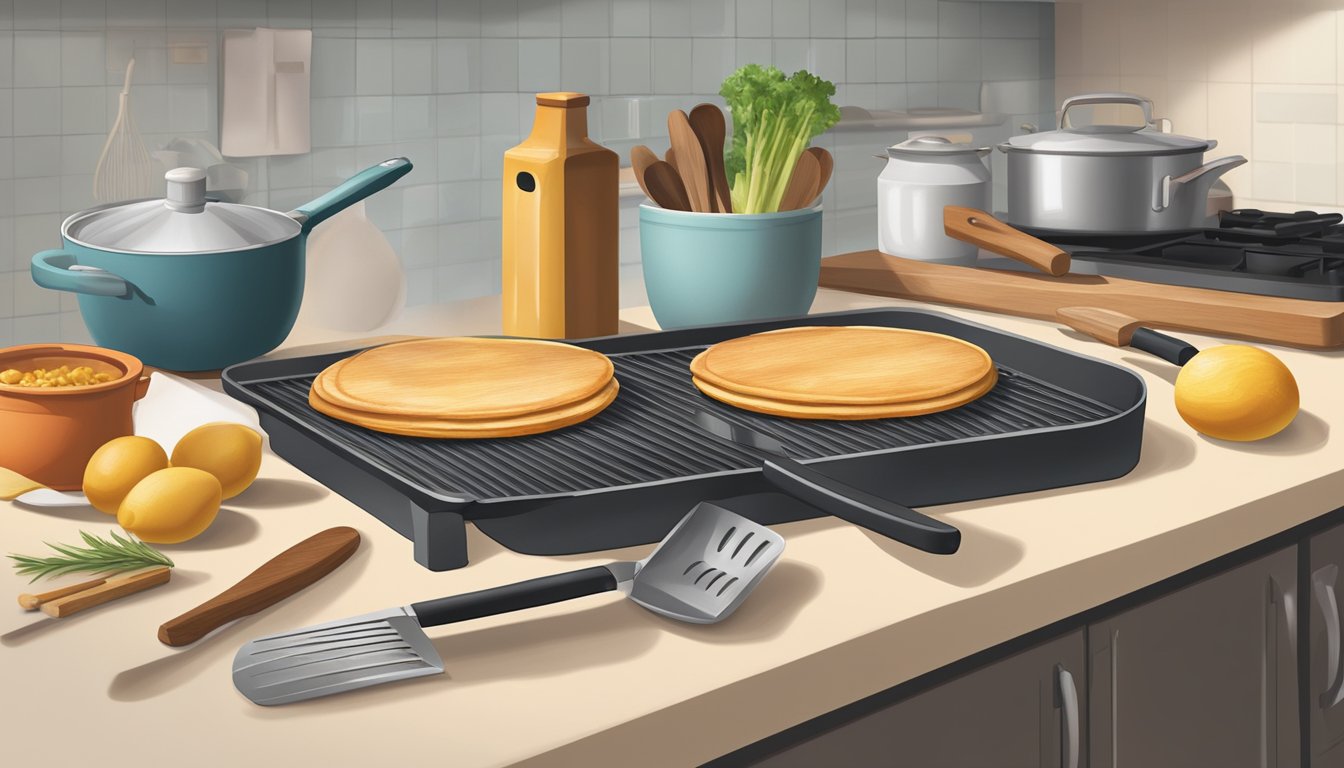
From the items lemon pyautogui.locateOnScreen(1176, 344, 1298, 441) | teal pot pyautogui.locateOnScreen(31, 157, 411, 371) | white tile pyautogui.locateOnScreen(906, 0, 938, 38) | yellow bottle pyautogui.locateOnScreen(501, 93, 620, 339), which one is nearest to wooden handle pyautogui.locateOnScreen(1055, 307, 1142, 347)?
lemon pyautogui.locateOnScreen(1176, 344, 1298, 441)

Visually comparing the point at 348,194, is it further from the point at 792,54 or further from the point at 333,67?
the point at 792,54

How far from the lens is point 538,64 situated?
1919mm

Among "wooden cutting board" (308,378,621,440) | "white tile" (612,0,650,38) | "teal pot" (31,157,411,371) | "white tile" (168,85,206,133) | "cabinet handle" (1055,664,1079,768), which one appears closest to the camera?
"cabinet handle" (1055,664,1079,768)

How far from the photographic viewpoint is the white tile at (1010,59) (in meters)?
2.67

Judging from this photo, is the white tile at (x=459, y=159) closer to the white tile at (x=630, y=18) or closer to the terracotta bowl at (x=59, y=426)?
the white tile at (x=630, y=18)

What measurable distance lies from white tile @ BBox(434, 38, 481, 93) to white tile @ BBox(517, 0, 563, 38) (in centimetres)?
8

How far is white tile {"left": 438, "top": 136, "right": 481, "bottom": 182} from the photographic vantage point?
185 cm

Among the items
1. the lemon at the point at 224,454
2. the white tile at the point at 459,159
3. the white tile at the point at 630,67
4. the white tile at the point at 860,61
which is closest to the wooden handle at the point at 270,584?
the lemon at the point at 224,454

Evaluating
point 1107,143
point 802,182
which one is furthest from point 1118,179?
point 802,182

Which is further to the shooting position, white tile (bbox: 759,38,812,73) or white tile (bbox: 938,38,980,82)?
white tile (bbox: 938,38,980,82)

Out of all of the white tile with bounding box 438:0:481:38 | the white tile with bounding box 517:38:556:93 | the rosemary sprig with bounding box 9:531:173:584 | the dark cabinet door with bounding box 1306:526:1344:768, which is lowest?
the dark cabinet door with bounding box 1306:526:1344:768

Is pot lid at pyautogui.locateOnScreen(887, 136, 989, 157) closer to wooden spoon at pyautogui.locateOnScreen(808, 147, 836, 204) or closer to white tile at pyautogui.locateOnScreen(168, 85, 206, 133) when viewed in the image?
wooden spoon at pyautogui.locateOnScreen(808, 147, 836, 204)

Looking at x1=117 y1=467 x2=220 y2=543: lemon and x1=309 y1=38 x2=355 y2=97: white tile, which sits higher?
x1=309 y1=38 x2=355 y2=97: white tile

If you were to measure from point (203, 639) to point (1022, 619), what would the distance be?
1.55 ft
